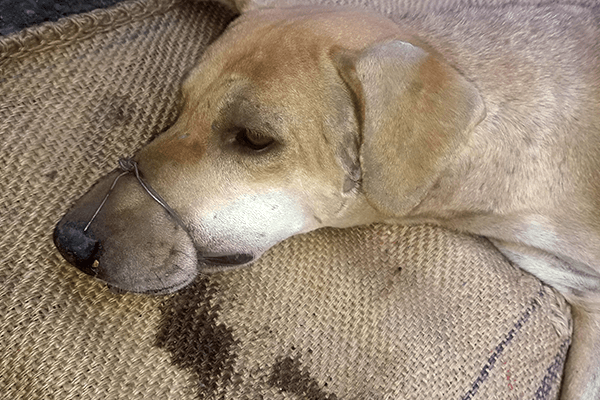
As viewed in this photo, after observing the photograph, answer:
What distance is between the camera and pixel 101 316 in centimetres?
160

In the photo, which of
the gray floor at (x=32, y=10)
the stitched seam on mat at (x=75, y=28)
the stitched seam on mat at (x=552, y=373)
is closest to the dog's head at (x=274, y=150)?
the stitched seam on mat at (x=75, y=28)

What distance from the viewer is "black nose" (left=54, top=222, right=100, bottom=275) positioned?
149 cm

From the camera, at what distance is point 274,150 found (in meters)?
1.60

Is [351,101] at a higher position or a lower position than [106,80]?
higher

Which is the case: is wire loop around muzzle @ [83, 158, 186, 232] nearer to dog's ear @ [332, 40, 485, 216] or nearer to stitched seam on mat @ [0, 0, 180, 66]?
dog's ear @ [332, 40, 485, 216]

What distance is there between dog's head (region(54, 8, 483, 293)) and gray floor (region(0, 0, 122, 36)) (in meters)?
1.42

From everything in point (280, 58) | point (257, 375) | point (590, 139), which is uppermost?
point (280, 58)

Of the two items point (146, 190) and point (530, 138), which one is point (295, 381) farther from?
point (530, 138)

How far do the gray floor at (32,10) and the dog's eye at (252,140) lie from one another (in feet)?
5.36

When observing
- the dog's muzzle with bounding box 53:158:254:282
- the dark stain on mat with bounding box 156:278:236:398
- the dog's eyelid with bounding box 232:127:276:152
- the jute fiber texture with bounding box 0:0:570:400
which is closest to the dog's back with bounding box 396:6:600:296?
A: the jute fiber texture with bounding box 0:0:570:400

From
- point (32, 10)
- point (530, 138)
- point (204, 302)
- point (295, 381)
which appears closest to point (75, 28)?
point (32, 10)

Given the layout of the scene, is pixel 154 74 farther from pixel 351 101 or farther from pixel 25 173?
pixel 351 101

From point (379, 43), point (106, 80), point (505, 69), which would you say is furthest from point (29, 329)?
point (505, 69)

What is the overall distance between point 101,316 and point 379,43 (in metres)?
1.27
